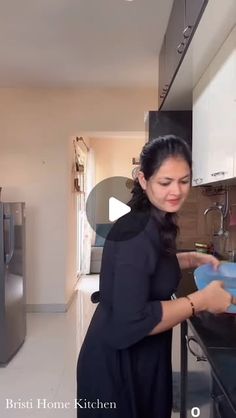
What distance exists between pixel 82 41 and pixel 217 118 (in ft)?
5.16

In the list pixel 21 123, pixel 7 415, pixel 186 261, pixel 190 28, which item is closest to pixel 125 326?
pixel 186 261

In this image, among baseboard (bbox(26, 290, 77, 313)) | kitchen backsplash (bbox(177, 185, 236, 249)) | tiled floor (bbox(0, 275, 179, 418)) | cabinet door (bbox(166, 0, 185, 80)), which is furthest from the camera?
baseboard (bbox(26, 290, 77, 313))

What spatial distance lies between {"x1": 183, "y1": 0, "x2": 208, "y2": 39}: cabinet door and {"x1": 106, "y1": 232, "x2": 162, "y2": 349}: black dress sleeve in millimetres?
968

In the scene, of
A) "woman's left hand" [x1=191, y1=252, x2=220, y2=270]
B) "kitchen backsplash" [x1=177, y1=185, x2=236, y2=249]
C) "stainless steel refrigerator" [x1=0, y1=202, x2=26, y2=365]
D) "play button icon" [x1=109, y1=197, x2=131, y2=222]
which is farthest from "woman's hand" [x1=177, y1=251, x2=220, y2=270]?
"stainless steel refrigerator" [x1=0, y1=202, x2=26, y2=365]

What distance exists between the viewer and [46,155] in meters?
4.18

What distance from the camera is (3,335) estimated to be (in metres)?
2.78

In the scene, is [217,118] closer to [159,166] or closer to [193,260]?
[193,260]

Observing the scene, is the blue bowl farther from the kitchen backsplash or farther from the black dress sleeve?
the kitchen backsplash

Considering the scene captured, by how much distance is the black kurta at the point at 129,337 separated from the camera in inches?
38.2

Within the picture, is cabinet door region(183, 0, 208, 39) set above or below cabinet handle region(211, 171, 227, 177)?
above

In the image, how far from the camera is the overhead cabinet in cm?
156

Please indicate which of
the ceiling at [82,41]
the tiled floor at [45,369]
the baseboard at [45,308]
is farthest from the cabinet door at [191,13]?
the baseboard at [45,308]
